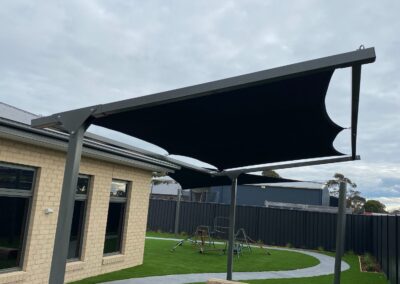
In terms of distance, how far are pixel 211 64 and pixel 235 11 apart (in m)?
2.30

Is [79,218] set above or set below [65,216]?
below

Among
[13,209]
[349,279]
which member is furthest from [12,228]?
[349,279]

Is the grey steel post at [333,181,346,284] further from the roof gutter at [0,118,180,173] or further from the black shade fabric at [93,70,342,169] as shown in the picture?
the roof gutter at [0,118,180,173]

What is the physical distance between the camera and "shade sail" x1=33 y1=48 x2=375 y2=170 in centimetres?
271

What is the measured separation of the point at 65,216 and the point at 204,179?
407 centimetres

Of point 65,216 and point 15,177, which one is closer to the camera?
point 65,216

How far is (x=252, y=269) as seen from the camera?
11523mm

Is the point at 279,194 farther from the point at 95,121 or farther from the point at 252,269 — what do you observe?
the point at 95,121

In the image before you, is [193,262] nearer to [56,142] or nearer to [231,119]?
[56,142]

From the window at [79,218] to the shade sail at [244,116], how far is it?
3553 mm

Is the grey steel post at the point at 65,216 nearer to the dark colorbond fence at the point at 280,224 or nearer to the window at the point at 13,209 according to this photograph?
the window at the point at 13,209

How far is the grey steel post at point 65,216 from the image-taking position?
9.77ft

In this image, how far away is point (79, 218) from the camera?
Answer: 338 inches

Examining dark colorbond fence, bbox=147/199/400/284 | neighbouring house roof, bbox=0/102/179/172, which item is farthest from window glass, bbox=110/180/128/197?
dark colorbond fence, bbox=147/199/400/284
